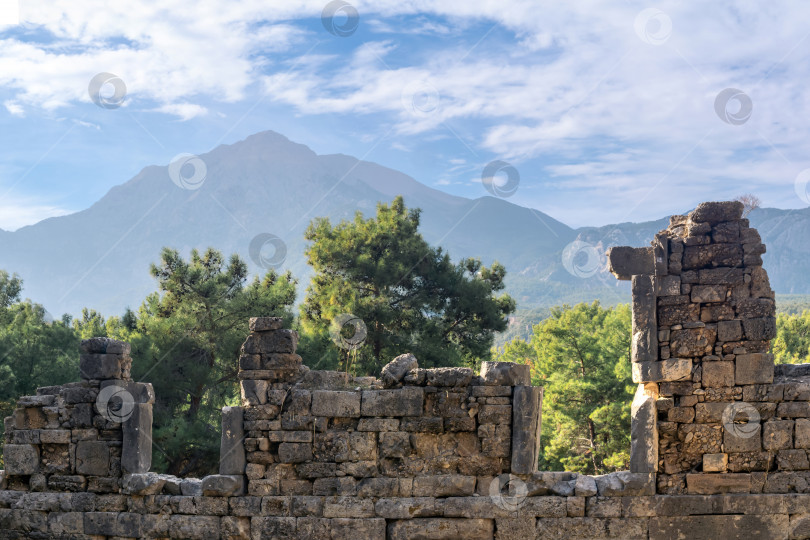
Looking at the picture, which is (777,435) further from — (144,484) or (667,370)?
(144,484)

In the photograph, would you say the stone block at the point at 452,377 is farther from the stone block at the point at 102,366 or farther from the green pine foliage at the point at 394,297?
the green pine foliage at the point at 394,297

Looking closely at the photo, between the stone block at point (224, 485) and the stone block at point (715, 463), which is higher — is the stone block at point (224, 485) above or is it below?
below

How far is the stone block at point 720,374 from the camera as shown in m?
8.73

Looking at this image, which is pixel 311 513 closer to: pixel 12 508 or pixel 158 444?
pixel 12 508

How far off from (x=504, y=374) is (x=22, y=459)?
685cm

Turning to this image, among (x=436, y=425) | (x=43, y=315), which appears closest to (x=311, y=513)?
(x=436, y=425)

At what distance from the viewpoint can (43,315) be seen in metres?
30.4

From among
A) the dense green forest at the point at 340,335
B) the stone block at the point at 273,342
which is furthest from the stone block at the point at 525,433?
the dense green forest at the point at 340,335

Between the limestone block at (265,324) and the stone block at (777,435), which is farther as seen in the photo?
the limestone block at (265,324)

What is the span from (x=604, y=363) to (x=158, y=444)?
46.3 feet

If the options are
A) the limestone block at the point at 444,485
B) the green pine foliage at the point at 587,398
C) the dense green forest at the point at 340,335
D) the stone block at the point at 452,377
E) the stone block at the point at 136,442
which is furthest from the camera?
the green pine foliage at the point at 587,398

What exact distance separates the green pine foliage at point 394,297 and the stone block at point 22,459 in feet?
33.8

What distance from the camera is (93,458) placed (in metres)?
10.1

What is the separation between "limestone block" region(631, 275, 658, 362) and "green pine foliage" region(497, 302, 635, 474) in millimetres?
12988
